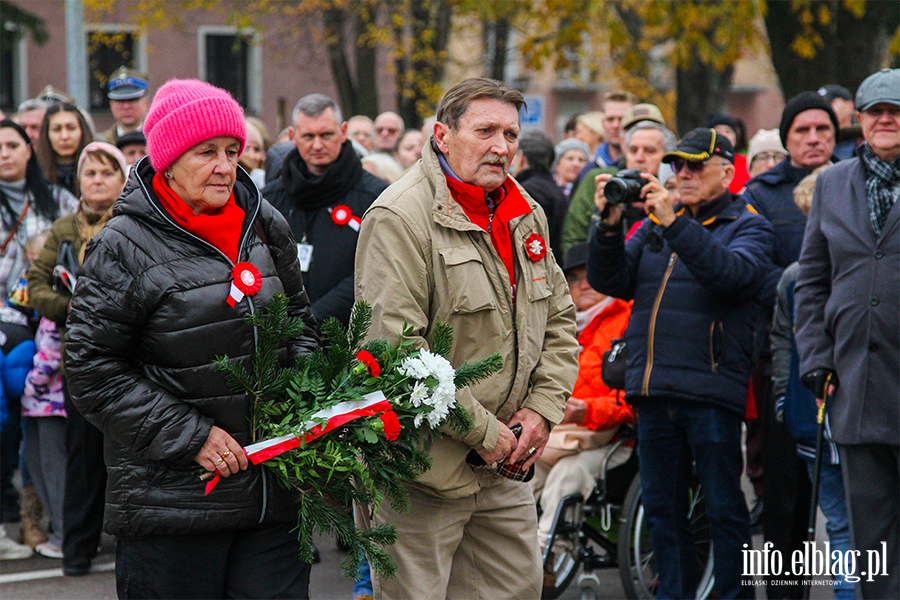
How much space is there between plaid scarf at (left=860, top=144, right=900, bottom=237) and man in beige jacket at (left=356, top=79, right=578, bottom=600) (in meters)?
1.38

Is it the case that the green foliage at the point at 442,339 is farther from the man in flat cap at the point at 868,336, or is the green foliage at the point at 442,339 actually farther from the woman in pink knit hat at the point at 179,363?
the man in flat cap at the point at 868,336

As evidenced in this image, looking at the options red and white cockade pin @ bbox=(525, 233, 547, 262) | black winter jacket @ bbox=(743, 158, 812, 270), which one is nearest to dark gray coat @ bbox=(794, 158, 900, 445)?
red and white cockade pin @ bbox=(525, 233, 547, 262)

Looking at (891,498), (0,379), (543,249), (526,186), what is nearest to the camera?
(543,249)

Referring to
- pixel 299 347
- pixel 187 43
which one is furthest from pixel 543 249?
pixel 187 43

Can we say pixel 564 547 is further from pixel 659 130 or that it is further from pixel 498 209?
pixel 659 130

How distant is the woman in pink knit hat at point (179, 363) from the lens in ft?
11.0

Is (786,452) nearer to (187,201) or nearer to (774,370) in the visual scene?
(774,370)

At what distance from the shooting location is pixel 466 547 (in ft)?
13.2

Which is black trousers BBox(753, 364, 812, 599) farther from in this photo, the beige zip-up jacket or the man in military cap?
the man in military cap

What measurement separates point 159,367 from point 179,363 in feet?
0.24

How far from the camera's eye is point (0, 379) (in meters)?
6.56

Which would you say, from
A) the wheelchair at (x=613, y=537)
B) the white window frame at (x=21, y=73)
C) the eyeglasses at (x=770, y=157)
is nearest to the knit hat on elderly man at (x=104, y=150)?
the wheelchair at (x=613, y=537)

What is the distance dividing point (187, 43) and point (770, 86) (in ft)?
73.7

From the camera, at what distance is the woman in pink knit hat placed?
336 centimetres
